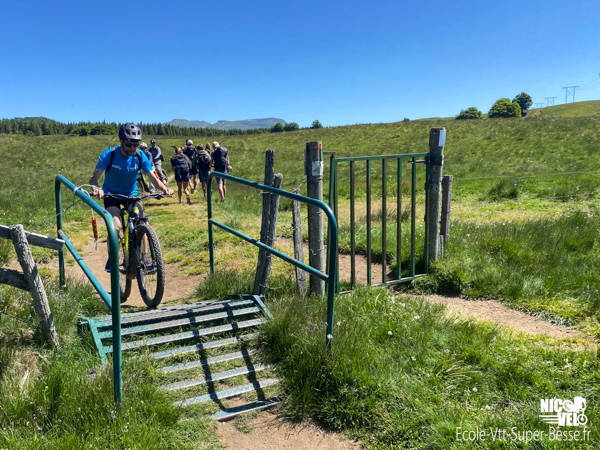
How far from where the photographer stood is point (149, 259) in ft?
16.7

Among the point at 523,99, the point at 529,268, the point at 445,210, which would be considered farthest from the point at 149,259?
the point at 523,99

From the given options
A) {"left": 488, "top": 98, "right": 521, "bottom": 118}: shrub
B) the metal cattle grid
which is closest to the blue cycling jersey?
the metal cattle grid

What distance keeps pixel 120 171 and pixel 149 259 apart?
3.67 feet

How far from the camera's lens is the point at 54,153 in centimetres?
3441

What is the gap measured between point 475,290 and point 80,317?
14.9 feet

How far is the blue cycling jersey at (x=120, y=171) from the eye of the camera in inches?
204

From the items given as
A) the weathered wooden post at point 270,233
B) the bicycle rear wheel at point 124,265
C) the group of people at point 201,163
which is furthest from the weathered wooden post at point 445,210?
the group of people at point 201,163

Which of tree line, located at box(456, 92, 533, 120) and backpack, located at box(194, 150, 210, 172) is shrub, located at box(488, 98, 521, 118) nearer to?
tree line, located at box(456, 92, 533, 120)

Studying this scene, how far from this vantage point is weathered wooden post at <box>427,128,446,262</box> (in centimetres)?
608

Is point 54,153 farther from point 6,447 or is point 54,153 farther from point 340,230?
point 6,447

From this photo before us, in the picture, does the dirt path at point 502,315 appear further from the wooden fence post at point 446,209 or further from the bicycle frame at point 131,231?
the bicycle frame at point 131,231

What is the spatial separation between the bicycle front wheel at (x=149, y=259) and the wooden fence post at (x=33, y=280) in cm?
150

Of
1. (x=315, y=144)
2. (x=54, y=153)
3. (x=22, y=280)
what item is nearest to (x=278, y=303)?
(x=315, y=144)

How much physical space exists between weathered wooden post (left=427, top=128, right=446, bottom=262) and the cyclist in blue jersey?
3.56 meters
